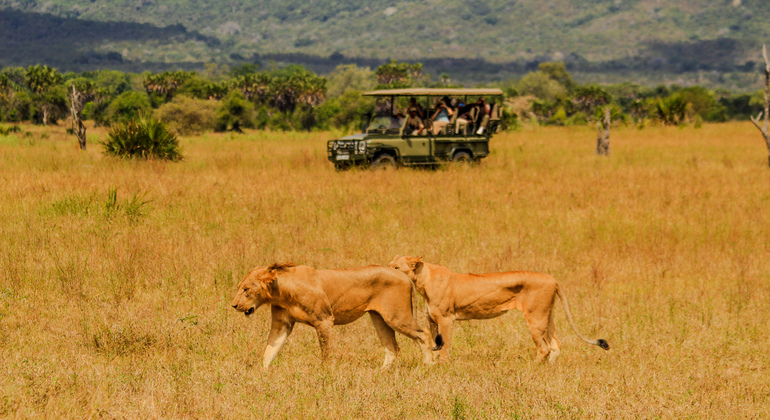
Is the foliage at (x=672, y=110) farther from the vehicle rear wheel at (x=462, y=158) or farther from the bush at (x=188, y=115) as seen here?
the bush at (x=188, y=115)

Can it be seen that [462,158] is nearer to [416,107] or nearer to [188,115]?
[416,107]

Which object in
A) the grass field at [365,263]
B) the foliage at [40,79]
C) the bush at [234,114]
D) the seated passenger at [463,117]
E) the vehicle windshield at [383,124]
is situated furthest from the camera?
the foliage at [40,79]

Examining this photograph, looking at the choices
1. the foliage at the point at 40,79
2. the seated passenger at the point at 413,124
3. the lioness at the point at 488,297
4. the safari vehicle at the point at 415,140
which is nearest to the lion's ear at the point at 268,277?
the lioness at the point at 488,297

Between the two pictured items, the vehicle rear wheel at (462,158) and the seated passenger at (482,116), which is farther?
the seated passenger at (482,116)

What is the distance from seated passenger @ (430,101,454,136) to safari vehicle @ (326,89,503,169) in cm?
10

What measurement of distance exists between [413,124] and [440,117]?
3.18ft

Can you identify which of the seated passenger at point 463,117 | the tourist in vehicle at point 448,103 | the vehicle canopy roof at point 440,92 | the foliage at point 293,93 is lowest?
the seated passenger at point 463,117

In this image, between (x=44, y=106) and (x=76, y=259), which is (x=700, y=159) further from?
(x=44, y=106)

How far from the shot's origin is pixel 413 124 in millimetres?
19344

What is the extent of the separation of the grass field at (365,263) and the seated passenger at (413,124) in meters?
1.47

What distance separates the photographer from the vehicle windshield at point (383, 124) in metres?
19.4

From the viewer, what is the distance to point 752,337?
716 centimetres

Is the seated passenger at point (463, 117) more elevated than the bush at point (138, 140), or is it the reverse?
the seated passenger at point (463, 117)

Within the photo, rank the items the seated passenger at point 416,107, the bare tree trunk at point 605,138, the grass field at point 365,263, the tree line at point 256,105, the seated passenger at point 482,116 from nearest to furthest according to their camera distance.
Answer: the grass field at point 365,263 → the seated passenger at point 416,107 → the seated passenger at point 482,116 → the bare tree trunk at point 605,138 → the tree line at point 256,105
